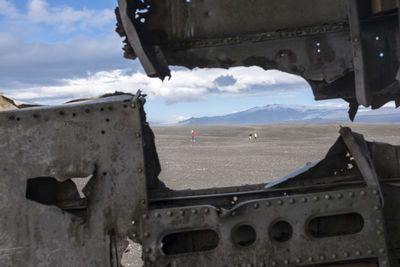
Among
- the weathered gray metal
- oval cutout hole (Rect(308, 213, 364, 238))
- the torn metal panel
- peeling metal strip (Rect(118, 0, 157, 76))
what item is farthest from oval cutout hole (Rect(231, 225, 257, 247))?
peeling metal strip (Rect(118, 0, 157, 76))

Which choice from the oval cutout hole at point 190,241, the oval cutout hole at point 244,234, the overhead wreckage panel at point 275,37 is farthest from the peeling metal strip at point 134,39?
the oval cutout hole at point 244,234

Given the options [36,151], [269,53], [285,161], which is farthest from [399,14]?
[285,161]

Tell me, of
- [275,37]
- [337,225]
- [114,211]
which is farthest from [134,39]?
[337,225]

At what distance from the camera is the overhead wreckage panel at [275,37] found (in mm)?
3518

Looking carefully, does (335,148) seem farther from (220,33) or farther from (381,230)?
(220,33)

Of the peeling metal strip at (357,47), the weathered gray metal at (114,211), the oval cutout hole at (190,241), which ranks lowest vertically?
the oval cutout hole at (190,241)

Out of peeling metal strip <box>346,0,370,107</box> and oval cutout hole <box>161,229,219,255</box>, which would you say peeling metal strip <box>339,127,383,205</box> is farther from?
oval cutout hole <box>161,229,219,255</box>

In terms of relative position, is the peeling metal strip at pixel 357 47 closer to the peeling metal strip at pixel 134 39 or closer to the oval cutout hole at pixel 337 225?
the oval cutout hole at pixel 337 225

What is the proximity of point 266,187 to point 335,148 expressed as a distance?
74 centimetres

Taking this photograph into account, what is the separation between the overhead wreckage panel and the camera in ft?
11.5

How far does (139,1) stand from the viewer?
Result: 11.8 ft

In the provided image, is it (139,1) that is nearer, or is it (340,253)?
(340,253)

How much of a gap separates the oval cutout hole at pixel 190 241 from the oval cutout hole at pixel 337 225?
3.06 feet

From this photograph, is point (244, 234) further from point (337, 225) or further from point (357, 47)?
point (357, 47)
